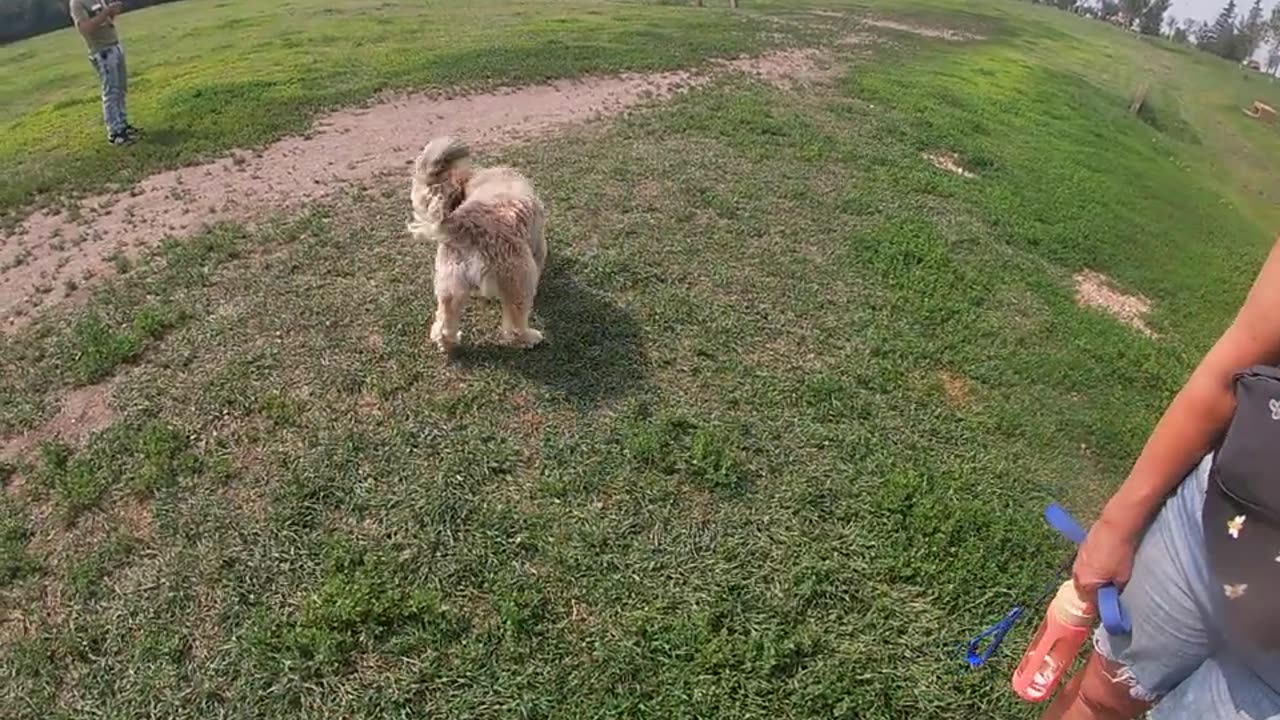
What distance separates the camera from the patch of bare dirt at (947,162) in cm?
956

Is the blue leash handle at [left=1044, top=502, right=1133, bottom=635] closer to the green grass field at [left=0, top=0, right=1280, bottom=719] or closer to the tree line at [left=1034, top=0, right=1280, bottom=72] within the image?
the green grass field at [left=0, top=0, right=1280, bottom=719]

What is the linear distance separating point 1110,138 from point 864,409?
13.6 meters

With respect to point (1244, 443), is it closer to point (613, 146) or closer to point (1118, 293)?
point (1118, 293)

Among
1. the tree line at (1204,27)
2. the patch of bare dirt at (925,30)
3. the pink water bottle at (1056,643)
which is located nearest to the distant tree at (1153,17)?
the tree line at (1204,27)

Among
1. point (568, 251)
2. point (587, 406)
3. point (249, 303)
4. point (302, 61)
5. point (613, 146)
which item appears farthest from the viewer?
point (302, 61)

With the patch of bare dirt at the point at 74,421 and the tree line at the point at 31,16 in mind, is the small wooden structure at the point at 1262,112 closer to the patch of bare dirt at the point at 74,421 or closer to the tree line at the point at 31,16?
the patch of bare dirt at the point at 74,421

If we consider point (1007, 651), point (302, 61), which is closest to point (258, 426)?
point (1007, 651)

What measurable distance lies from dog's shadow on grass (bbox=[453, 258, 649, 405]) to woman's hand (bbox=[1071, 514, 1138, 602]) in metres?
2.99

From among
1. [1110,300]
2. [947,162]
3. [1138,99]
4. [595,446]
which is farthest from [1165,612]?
[1138,99]

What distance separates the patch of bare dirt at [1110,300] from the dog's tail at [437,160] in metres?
5.47

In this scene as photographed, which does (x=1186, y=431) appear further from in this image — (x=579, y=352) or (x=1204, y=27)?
(x=1204, y=27)

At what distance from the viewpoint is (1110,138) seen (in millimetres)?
15180

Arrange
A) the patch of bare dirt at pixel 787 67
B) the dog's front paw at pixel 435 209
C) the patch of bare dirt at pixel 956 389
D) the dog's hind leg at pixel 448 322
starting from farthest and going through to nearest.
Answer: the patch of bare dirt at pixel 787 67 → the patch of bare dirt at pixel 956 389 → the dog's hind leg at pixel 448 322 → the dog's front paw at pixel 435 209

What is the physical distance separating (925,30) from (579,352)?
2402 cm
